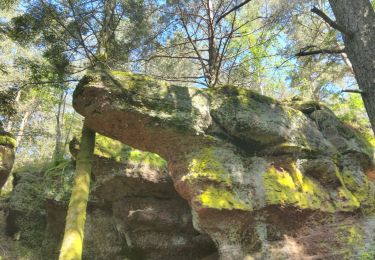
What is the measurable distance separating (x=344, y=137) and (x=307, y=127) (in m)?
1.25

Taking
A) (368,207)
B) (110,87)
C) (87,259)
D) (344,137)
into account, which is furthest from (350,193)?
(87,259)

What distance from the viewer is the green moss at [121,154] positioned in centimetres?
988

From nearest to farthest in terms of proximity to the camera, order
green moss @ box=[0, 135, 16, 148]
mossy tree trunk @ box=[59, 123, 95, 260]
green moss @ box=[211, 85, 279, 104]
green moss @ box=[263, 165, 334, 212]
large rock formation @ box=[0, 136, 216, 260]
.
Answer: mossy tree trunk @ box=[59, 123, 95, 260] → green moss @ box=[263, 165, 334, 212] → green moss @ box=[211, 85, 279, 104] → large rock formation @ box=[0, 136, 216, 260] → green moss @ box=[0, 135, 16, 148]

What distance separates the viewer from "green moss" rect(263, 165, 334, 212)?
7395 mm

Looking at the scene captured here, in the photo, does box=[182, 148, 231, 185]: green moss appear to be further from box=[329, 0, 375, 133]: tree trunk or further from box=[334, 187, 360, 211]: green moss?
box=[329, 0, 375, 133]: tree trunk

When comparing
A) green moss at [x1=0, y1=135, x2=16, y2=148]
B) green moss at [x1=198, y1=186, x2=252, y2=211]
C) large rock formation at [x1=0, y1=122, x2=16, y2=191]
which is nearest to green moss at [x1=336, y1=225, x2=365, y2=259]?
green moss at [x1=198, y1=186, x2=252, y2=211]

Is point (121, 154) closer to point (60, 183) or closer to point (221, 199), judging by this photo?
point (60, 183)

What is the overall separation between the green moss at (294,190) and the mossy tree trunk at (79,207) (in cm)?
355

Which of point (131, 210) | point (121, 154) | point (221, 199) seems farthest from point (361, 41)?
point (131, 210)

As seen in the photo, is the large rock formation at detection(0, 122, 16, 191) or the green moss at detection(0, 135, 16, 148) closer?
the large rock formation at detection(0, 122, 16, 191)

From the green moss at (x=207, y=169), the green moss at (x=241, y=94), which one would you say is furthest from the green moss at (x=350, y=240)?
the green moss at (x=241, y=94)

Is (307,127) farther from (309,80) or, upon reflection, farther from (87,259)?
(309,80)

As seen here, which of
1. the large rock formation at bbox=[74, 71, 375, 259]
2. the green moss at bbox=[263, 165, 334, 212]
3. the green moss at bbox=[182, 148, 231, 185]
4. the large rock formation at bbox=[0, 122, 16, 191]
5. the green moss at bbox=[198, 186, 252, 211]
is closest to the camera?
the green moss at bbox=[198, 186, 252, 211]

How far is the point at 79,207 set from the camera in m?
6.73
